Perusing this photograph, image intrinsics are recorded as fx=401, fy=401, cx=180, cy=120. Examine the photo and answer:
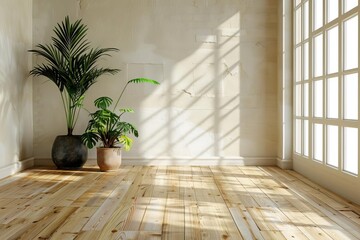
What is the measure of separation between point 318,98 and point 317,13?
813mm

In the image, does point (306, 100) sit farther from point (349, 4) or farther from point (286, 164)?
point (349, 4)

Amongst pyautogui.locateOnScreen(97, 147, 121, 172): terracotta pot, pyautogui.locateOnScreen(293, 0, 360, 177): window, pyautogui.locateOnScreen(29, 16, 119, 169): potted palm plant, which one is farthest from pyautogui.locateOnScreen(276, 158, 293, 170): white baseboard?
pyautogui.locateOnScreen(29, 16, 119, 169): potted palm plant

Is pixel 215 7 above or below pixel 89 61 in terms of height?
above

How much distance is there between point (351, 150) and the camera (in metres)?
3.08

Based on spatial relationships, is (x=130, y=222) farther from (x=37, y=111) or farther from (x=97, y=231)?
(x=37, y=111)

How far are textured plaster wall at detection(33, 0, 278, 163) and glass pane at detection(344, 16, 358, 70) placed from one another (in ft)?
5.75

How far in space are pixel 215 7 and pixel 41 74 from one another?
7.24ft

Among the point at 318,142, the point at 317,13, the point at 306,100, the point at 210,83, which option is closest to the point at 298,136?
the point at 306,100

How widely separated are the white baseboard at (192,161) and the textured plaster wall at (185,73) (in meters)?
0.04

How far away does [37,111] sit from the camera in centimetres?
488

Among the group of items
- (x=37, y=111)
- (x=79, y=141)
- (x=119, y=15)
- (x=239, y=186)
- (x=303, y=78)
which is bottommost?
(x=239, y=186)

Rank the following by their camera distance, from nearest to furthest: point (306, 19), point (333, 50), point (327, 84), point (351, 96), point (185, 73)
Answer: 1. point (351, 96)
2. point (333, 50)
3. point (327, 84)
4. point (306, 19)
5. point (185, 73)

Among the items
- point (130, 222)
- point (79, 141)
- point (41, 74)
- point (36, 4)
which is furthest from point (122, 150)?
point (130, 222)

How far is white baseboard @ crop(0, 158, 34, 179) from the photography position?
13.3 feet
